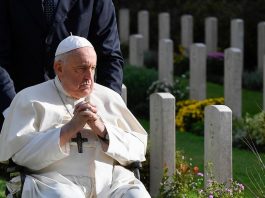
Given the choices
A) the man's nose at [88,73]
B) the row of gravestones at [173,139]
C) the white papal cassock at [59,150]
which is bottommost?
the row of gravestones at [173,139]

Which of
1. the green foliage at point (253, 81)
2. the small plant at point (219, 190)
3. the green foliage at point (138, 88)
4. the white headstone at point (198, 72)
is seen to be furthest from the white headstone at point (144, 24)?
the small plant at point (219, 190)

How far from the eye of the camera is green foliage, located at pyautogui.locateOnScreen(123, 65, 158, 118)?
587 inches

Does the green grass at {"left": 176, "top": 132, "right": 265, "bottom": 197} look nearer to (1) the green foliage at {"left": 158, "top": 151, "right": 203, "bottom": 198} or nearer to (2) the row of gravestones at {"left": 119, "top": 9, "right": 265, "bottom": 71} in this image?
(1) the green foliage at {"left": 158, "top": 151, "right": 203, "bottom": 198}

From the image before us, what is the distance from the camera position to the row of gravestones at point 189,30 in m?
18.1

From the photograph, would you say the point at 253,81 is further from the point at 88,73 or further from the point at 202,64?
the point at 88,73

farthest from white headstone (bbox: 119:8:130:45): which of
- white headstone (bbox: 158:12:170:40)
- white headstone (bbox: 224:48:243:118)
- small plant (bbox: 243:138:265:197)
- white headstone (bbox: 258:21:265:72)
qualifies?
small plant (bbox: 243:138:265:197)

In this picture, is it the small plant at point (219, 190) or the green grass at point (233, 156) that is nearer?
the small plant at point (219, 190)

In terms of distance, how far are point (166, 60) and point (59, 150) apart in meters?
8.42

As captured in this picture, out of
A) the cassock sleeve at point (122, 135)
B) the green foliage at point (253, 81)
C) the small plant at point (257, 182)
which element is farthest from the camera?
the green foliage at point (253, 81)

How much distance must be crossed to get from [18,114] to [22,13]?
0.79m

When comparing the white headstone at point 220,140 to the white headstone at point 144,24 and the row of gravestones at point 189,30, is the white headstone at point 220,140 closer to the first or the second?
the row of gravestones at point 189,30

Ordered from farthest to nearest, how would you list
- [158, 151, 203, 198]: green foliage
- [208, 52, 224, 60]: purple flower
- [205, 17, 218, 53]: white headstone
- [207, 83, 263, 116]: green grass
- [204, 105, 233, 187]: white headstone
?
[205, 17, 218, 53]: white headstone, [208, 52, 224, 60]: purple flower, [207, 83, 263, 116]: green grass, [158, 151, 203, 198]: green foliage, [204, 105, 233, 187]: white headstone

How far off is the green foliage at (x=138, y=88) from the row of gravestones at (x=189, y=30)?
2.75 metres

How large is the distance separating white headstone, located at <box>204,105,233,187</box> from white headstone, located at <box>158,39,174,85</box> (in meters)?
6.59
